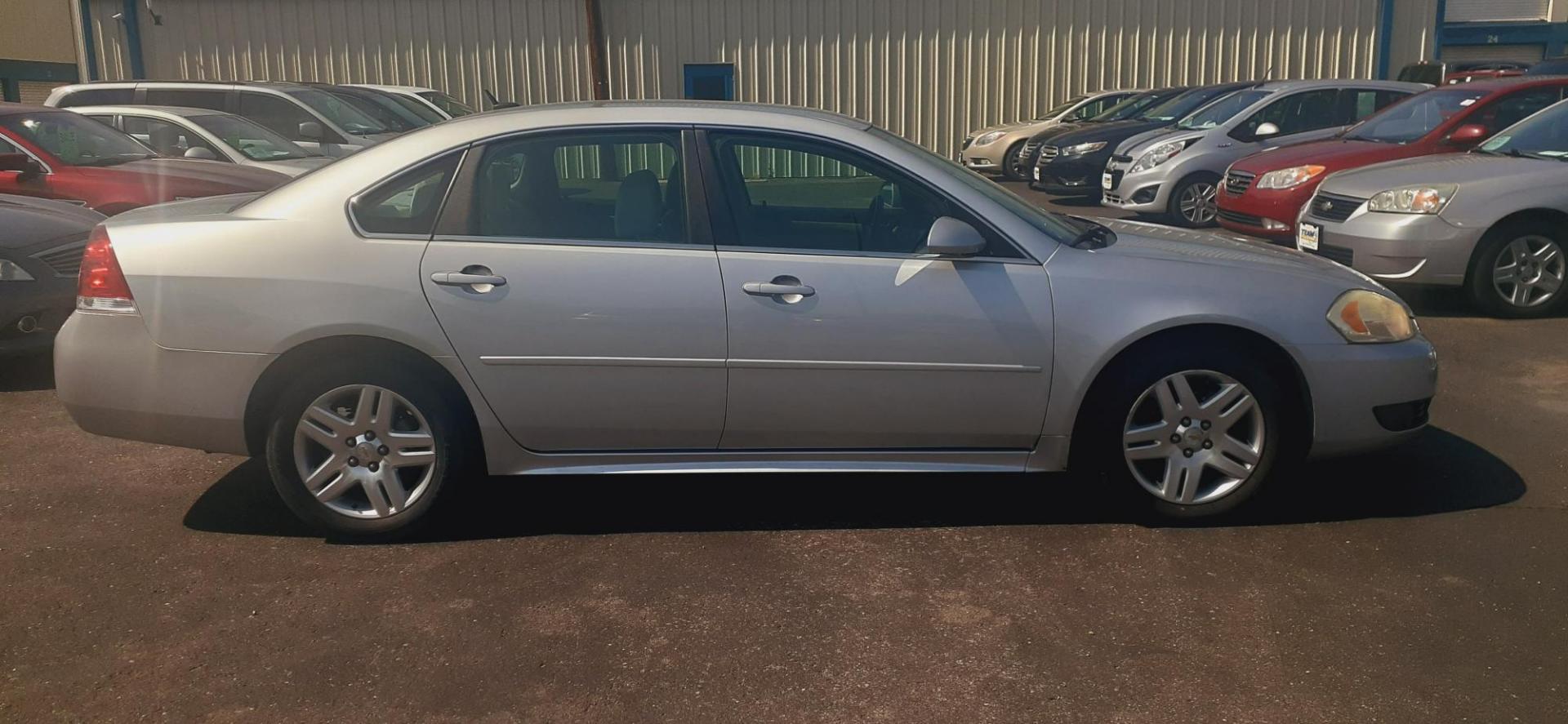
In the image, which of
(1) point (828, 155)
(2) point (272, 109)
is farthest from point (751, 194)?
(2) point (272, 109)

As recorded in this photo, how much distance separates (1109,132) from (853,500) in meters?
11.9

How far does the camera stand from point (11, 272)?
22.5 ft

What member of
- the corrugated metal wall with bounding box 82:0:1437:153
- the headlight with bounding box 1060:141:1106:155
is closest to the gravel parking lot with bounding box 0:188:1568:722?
the headlight with bounding box 1060:141:1106:155

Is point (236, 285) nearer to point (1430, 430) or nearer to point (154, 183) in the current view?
point (1430, 430)

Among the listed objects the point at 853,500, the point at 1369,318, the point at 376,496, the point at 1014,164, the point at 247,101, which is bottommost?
the point at 1014,164

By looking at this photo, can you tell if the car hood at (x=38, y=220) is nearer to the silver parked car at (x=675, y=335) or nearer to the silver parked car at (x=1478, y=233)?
the silver parked car at (x=675, y=335)

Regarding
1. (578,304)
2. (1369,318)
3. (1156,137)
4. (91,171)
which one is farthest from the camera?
(1156,137)

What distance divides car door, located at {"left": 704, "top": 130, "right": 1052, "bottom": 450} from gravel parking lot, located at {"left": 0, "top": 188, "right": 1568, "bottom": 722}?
0.40 meters

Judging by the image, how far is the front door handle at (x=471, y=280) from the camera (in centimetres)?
426

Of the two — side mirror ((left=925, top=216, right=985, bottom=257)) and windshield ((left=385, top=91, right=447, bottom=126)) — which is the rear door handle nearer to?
side mirror ((left=925, top=216, right=985, bottom=257))

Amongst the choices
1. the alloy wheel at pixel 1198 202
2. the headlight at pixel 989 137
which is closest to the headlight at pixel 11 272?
the alloy wheel at pixel 1198 202

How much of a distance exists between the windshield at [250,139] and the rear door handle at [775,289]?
319 inches

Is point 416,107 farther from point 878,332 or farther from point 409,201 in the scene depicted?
point 878,332

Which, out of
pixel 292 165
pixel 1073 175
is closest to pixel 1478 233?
pixel 1073 175
